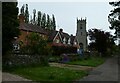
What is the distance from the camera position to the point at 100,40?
82.6 meters

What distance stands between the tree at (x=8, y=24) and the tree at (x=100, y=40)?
60.1 metres

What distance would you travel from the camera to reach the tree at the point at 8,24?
73.5 ft

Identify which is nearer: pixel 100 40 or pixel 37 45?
pixel 37 45

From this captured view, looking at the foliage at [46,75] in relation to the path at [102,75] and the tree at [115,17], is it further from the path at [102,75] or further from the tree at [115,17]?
the tree at [115,17]

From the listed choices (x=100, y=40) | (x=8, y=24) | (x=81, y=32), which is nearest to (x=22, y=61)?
(x=8, y=24)

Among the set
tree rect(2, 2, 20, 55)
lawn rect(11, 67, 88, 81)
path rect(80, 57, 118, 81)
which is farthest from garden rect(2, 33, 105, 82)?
tree rect(2, 2, 20, 55)

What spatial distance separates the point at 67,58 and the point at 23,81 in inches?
1008

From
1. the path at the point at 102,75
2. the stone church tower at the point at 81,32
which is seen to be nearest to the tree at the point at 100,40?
the stone church tower at the point at 81,32

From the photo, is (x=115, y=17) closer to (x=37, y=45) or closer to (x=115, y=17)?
(x=115, y=17)

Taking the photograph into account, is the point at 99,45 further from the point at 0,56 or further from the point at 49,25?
the point at 0,56

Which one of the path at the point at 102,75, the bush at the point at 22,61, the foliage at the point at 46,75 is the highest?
the bush at the point at 22,61

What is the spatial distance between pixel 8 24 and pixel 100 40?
203ft

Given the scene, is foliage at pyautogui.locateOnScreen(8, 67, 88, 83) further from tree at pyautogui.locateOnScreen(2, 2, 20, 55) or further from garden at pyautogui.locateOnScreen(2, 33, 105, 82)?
tree at pyautogui.locateOnScreen(2, 2, 20, 55)

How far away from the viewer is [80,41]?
4296 inches
